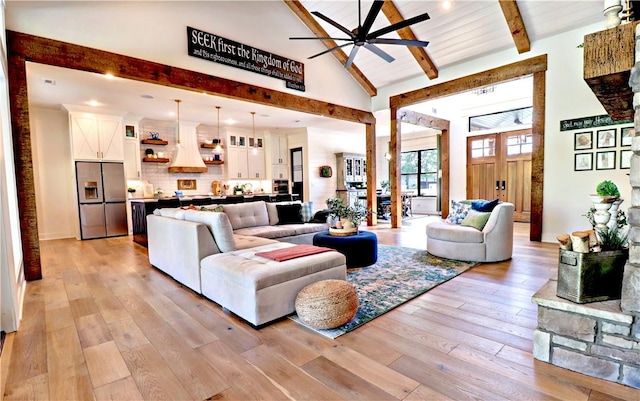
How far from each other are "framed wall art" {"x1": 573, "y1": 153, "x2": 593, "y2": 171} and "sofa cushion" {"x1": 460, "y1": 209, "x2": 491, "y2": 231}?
2.21 metres

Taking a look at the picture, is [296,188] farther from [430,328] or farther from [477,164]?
[430,328]

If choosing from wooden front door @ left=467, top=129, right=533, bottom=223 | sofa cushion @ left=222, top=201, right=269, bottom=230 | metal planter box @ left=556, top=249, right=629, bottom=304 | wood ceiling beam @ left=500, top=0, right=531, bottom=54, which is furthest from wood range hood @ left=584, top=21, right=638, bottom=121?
wooden front door @ left=467, top=129, right=533, bottom=223

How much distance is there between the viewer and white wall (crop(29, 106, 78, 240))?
6.55 metres

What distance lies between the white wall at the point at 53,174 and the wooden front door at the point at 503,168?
10.1 metres

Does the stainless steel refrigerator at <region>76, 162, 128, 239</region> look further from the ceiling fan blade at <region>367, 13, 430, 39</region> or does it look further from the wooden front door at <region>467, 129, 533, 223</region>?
the wooden front door at <region>467, 129, 533, 223</region>

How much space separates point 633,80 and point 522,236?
5108 millimetres

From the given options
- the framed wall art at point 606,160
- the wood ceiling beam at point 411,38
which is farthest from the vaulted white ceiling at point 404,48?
the framed wall art at point 606,160

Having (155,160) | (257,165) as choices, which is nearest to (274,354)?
(155,160)

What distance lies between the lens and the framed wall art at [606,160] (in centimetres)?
485

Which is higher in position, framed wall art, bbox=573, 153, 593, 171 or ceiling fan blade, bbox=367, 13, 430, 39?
ceiling fan blade, bbox=367, 13, 430, 39

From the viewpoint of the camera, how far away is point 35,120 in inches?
255

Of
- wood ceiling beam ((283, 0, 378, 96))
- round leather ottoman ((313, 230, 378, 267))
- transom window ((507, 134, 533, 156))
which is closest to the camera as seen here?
round leather ottoman ((313, 230, 378, 267))

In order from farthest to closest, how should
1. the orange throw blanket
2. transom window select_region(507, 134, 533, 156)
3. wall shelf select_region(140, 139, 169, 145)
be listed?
transom window select_region(507, 134, 533, 156) → wall shelf select_region(140, 139, 169, 145) → the orange throw blanket

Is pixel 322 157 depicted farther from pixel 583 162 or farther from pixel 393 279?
pixel 393 279
